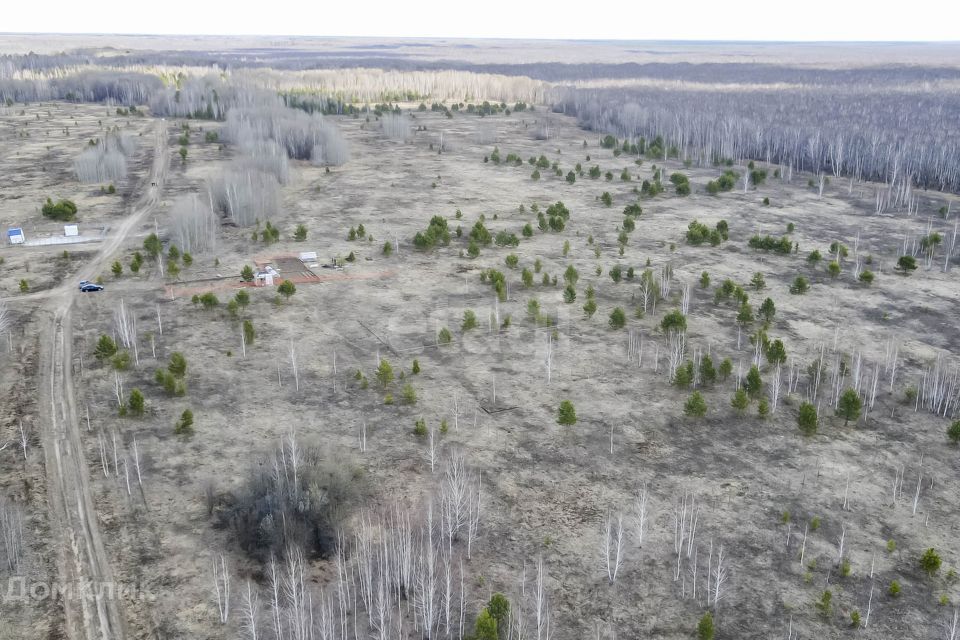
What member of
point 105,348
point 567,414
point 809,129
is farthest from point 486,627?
point 809,129

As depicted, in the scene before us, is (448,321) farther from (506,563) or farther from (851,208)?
(851,208)

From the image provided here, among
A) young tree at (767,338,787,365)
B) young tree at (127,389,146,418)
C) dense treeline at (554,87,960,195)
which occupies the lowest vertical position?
young tree at (127,389,146,418)

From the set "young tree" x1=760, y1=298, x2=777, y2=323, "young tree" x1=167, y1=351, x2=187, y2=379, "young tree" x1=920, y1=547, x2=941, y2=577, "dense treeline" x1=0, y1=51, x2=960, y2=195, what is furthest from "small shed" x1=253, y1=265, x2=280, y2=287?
"dense treeline" x1=0, y1=51, x2=960, y2=195

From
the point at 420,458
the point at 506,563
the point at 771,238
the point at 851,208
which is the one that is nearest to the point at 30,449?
the point at 420,458

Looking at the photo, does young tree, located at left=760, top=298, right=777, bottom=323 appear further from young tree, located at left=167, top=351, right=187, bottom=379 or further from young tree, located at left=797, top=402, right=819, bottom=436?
young tree, located at left=167, top=351, right=187, bottom=379

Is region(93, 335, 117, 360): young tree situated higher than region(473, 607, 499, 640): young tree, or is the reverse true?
region(93, 335, 117, 360): young tree

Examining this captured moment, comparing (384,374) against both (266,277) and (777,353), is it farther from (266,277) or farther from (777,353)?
(777,353)
